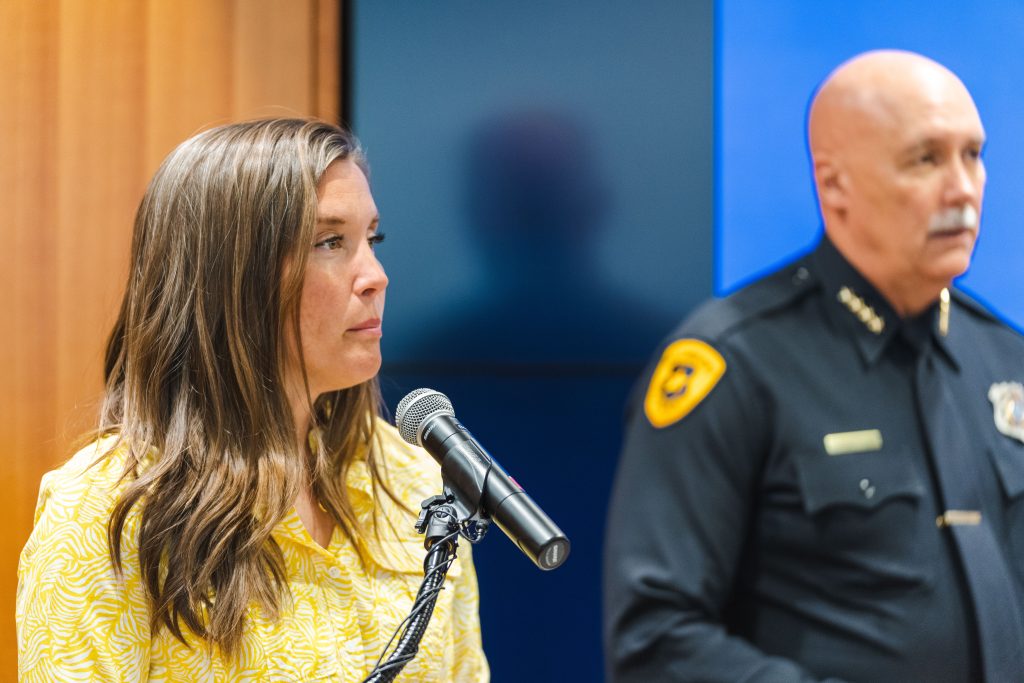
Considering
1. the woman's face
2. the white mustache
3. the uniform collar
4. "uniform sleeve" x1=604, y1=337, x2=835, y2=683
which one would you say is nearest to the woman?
the woman's face

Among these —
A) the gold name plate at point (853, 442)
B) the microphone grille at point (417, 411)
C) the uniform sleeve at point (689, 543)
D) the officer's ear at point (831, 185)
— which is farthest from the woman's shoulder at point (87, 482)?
the officer's ear at point (831, 185)

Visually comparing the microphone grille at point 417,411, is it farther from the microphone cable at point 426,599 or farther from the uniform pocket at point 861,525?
the uniform pocket at point 861,525

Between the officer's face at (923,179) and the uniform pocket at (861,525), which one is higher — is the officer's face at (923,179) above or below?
above

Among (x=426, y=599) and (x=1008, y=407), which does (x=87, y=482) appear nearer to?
(x=426, y=599)

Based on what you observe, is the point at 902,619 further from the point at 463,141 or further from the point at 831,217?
the point at 463,141

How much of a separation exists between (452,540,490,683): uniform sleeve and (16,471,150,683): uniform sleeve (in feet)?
1.50

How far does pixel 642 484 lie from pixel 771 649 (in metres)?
0.28

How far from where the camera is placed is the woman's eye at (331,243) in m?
1.42

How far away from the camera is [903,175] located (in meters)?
1.61

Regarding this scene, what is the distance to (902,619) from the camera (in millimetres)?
1518

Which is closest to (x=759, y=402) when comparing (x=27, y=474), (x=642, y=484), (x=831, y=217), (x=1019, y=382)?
(x=642, y=484)

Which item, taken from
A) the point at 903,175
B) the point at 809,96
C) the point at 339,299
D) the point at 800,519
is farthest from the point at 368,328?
the point at 809,96

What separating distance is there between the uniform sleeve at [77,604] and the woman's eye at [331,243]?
400 mm

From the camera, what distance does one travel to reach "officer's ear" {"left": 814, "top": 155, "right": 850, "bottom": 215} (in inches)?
65.6
